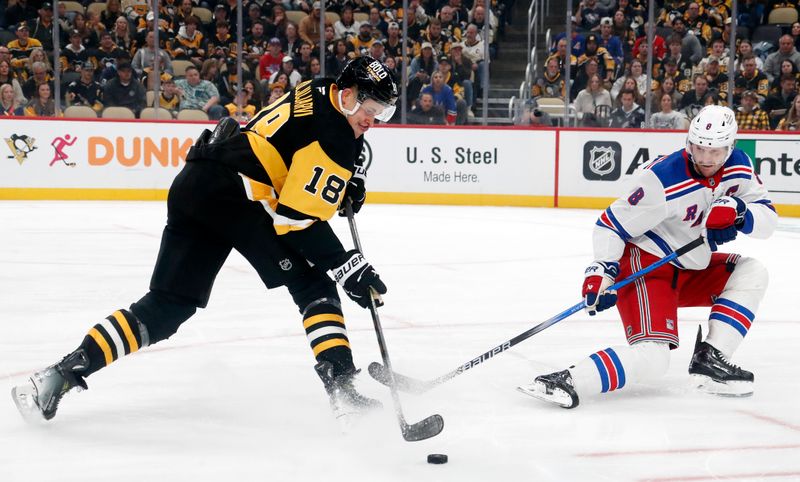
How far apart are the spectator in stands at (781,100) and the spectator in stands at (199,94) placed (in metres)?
5.33

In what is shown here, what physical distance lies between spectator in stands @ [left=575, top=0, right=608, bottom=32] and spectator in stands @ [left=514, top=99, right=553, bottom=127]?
0.95 meters

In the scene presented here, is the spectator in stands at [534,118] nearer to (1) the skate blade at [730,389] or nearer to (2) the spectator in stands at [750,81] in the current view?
(2) the spectator in stands at [750,81]

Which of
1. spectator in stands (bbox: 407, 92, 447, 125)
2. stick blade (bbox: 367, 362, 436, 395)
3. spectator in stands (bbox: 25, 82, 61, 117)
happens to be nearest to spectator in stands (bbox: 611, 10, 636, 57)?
spectator in stands (bbox: 407, 92, 447, 125)

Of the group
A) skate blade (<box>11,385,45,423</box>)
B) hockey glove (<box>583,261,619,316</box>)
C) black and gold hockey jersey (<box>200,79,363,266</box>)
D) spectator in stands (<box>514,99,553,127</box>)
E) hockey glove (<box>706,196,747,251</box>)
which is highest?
black and gold hockey jersey (<box>200,79,363,266</box>)

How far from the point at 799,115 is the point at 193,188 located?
26.5 feet

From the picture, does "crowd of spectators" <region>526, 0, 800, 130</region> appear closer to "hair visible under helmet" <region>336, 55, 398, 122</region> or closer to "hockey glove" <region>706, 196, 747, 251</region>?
"hockey glove" <region>706, 196, 747, 251</region>

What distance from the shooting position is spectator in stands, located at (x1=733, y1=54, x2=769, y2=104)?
9.95 m

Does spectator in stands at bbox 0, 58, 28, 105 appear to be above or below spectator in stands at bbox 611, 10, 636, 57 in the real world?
below

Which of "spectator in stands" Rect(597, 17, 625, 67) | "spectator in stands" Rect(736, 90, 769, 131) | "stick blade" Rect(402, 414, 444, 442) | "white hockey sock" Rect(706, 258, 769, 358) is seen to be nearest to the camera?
"stick blade" Rect(402, 414, 444, 442)

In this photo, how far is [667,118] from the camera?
32.7ft

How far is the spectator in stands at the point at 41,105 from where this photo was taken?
1000 cm

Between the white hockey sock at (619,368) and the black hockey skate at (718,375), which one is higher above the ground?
the white hockey sock at (619,368)

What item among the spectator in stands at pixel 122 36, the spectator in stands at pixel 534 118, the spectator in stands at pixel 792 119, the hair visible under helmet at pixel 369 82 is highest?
the hair visible under helmet at pixel 369 82

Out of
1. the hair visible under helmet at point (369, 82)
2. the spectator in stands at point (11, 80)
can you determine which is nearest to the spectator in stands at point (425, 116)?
the spectator in stands at point (11, 80)
